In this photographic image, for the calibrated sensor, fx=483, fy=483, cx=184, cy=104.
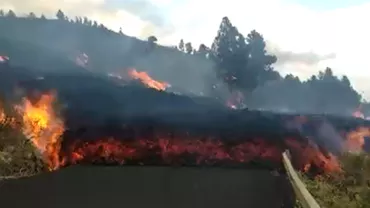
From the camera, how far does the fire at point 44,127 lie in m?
40.1

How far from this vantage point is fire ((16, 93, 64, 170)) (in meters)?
40.1

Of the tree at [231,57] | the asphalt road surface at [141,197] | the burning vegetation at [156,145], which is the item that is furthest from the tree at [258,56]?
the asphalt road surface at [141,197]

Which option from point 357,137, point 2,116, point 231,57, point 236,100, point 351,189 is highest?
point 231,57

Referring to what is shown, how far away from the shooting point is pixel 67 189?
23.4m

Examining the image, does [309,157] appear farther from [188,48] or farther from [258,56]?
[188,48]

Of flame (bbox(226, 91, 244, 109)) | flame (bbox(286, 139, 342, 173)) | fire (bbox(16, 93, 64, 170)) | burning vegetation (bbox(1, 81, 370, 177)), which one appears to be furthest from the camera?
flame (bbox(226, 91, 244, 109))

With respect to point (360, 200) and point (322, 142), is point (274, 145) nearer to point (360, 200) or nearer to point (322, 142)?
point (322, 142)

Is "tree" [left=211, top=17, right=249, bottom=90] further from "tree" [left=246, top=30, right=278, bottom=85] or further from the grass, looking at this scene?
the grass

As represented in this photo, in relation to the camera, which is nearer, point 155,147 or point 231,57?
point 155,147

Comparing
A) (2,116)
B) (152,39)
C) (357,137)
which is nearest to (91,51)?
(152,39)

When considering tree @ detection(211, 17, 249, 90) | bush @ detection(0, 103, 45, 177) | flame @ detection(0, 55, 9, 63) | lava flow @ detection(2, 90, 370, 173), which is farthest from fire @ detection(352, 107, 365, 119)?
bush @ detection(0, 103, 45, 177)

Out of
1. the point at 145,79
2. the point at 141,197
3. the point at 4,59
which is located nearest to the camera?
the point at 141,197

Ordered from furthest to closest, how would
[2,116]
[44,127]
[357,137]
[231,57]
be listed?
[231,57]
[357,137]
[44,127]
[2,116]

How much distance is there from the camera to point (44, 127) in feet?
139
